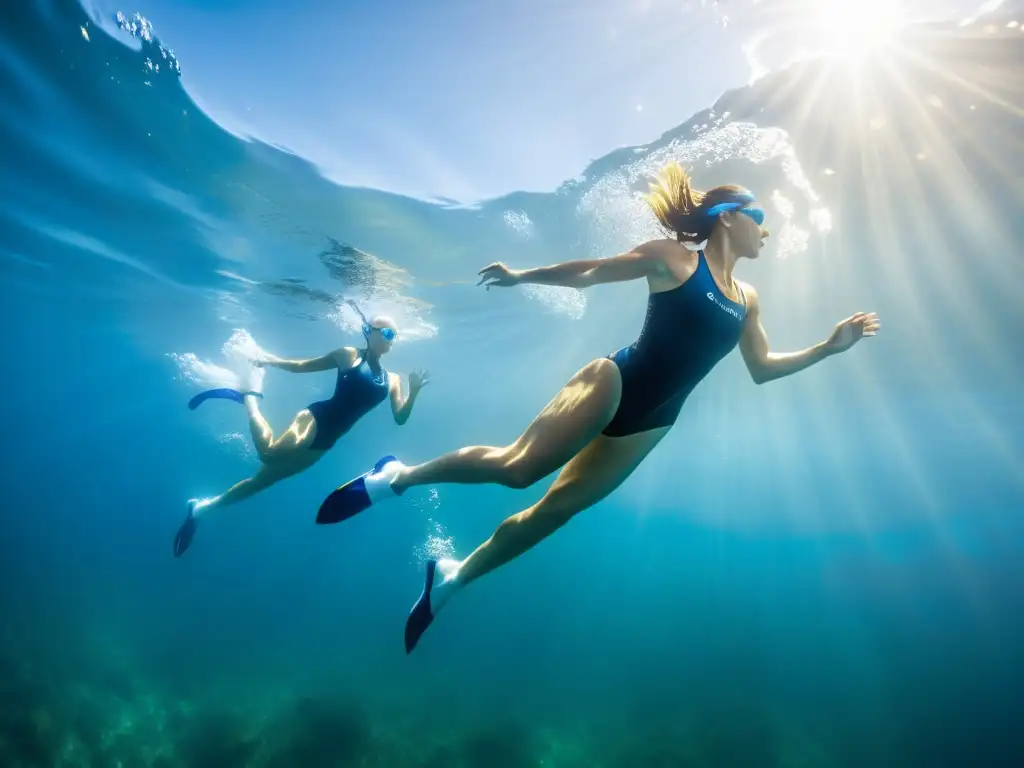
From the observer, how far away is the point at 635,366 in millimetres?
2783

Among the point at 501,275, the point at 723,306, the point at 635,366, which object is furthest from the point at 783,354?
the point at 501,275

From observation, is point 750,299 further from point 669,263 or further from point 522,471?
point 522,471

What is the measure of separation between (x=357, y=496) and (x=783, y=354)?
3279 millimetres

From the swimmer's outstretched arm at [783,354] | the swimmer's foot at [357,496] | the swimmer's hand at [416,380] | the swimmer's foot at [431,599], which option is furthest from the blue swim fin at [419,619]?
the swimmer's outstretched arm at [783,354]

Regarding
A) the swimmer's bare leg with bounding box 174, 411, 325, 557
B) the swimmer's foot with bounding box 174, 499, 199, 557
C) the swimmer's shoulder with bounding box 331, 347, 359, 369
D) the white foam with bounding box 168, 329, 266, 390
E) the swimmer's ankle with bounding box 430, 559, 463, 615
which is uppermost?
the white foam with bounding box 168, 329, 266, 390

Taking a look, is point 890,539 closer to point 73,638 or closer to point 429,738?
point 429,738

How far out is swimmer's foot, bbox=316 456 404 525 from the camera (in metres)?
3.46

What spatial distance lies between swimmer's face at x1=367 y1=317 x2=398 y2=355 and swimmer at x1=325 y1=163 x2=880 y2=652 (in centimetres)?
313

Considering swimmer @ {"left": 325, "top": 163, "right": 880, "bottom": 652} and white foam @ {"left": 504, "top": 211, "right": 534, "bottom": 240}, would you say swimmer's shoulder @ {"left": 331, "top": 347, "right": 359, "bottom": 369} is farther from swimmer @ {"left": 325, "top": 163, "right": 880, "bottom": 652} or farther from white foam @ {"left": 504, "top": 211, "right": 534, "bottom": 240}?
white foam @ {"left": 504, "top": 211, "right": 534, "bottom": 240}

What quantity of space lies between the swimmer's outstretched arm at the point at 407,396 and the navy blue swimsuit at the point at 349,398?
11cm

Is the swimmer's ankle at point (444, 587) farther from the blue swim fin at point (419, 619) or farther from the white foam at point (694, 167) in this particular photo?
the white foam at point (694, 167)

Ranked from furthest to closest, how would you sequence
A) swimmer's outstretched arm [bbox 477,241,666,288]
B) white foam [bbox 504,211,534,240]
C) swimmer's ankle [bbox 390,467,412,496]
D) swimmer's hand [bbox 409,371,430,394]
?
white foam [bbox 504,211,534,240] < swimmer's hand [bbox 409,371,430,394] < swimmer's ankle [bbox 390,467,412,496] < swimmer's outstretched arm [bbox 477,241,666,288]

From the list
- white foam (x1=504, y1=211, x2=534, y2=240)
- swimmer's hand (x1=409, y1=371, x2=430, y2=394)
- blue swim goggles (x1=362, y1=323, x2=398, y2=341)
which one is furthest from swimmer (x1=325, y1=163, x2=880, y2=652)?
white foam (x1=504, y1=211, x2=534, y2=240)

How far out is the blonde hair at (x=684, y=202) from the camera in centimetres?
298
